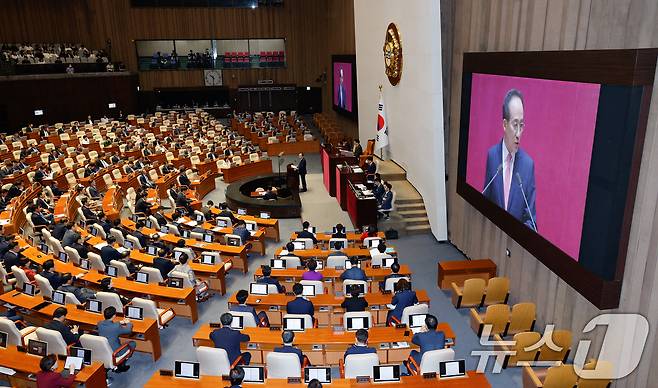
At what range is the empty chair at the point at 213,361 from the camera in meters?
7.49

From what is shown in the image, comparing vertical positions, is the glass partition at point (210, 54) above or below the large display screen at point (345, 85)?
above

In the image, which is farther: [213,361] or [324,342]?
[324,342]

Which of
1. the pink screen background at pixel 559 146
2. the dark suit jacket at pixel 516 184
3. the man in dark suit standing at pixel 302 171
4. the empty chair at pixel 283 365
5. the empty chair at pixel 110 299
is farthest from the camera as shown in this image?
the man in dark suit standing at pixel 302 171

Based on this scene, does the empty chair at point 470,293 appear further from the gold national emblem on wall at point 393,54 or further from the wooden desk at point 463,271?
the gold national emblem on wall at point 393,54

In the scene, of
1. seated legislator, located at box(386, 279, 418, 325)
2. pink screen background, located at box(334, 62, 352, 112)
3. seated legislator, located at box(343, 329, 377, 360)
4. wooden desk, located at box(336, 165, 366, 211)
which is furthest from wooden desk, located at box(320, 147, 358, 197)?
seated legislator, located at box(343, 329, 377, 360)

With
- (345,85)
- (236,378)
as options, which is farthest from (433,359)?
(345,85)

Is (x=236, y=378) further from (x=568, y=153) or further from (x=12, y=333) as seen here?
(x=568, y=153)

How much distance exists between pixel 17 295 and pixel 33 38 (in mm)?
Result: 33780

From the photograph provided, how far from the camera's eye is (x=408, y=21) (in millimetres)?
15758

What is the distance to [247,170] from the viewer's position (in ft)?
74.0

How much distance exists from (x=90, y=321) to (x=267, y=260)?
5404 mm

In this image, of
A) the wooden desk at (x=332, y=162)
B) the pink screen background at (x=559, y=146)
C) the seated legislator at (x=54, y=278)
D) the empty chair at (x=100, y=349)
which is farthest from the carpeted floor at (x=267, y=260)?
the pink screen background at (x=559, y=146)

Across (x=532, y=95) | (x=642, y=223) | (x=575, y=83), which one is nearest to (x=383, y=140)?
(x=532, y=95)

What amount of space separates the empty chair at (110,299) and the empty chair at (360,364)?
16.0 feet
